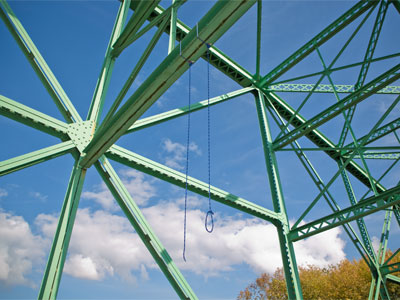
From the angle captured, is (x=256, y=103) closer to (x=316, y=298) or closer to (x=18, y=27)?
(x=18, y=27)

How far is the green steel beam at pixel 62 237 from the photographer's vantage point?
448 centimetres

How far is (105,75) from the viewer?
645cm

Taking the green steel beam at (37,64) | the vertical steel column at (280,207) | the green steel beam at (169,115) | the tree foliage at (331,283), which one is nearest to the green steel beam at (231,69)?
the vertical steel column at (280,207)

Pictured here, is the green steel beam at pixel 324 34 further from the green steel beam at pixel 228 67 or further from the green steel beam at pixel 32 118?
the green steel beam at pixel 32 118

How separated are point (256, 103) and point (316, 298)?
27595mm

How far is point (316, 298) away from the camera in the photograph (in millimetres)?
28906

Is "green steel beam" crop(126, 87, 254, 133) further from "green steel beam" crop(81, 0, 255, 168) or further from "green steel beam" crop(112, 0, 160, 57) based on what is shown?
"green steel beam" crop(112, 0, 160, 57)

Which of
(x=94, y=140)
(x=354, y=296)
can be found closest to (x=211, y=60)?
(x=94, y=140)

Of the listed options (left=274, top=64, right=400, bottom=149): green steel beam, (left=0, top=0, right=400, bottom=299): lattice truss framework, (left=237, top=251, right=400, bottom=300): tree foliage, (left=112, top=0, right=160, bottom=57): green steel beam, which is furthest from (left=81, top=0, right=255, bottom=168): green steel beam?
(left=237, top=251, right=400, bottom=300): tree foliage

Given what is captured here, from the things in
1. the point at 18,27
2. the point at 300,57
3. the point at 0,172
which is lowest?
the point at 0,172

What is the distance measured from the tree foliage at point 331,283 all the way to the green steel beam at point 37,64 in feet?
104

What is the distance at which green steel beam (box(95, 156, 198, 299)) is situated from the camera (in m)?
5.35

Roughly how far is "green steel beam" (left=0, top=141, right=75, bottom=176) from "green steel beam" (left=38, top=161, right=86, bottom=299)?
1.39ft

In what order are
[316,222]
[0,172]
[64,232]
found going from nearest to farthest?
1. [0,172]
2. [64,232]
3. [316,222]
